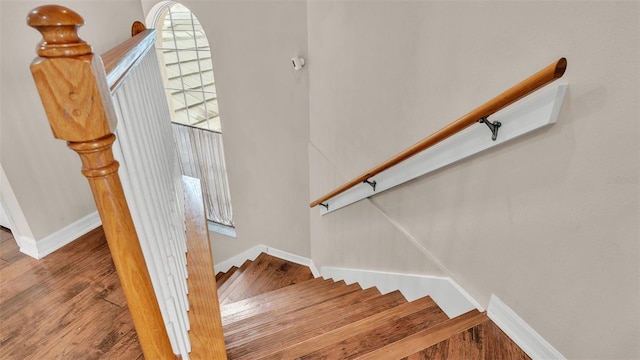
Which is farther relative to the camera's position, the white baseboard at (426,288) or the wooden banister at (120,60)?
the white baseboard at (426,288)

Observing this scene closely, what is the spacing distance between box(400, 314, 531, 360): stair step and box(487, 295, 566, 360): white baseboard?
3 centimetres

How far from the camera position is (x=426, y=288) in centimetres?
219

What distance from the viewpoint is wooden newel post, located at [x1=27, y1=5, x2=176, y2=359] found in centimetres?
64

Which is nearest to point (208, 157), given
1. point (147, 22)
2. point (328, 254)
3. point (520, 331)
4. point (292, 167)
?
point (292, 167)

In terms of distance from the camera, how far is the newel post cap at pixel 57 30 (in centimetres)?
61

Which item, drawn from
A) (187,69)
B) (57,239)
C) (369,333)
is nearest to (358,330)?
(369,333)

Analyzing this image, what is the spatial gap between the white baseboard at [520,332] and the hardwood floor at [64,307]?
1.57 meters

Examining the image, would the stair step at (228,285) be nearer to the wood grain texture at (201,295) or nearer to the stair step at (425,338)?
the wood grain texture at (201,295)

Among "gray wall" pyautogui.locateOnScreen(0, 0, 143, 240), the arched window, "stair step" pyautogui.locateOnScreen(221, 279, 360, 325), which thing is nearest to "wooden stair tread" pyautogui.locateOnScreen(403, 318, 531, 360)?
"stair step" pyautogui.locateOnScreen(221, 279, 360, 325)

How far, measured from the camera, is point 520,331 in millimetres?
1606

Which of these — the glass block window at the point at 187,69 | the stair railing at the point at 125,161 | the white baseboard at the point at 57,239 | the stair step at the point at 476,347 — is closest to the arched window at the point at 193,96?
the glass block window at the point at 187,69

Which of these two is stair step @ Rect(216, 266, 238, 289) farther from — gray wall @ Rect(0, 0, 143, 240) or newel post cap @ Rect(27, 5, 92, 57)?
newel post cap @ Rect(27, 5, 92, 57)

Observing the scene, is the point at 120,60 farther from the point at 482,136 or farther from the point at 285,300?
the point at 285,300

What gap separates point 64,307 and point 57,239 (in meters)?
0.78
